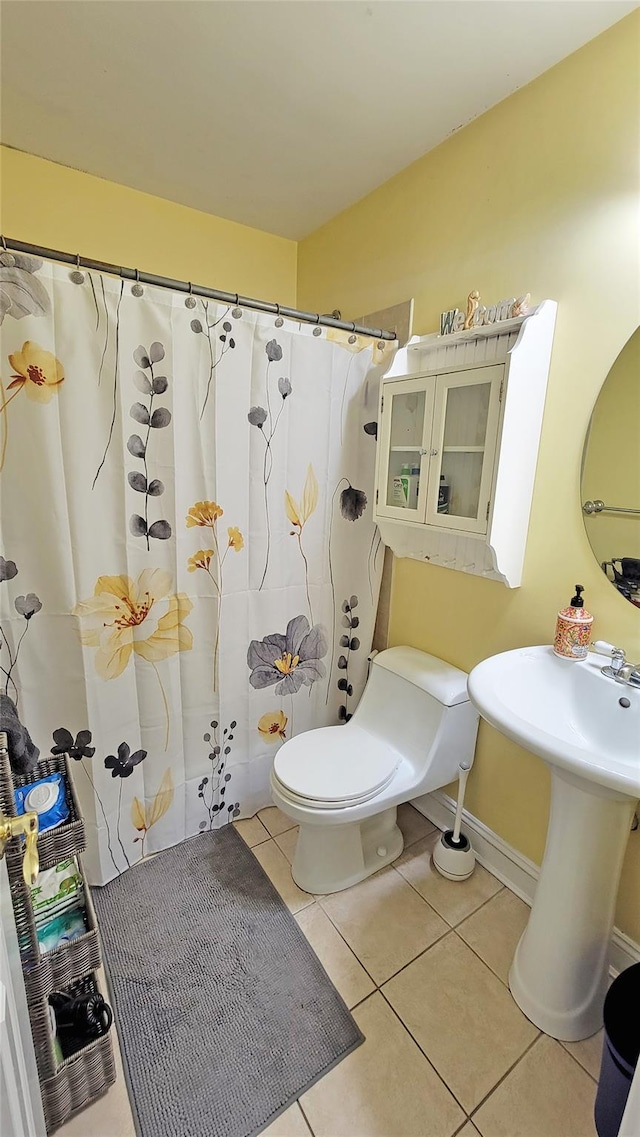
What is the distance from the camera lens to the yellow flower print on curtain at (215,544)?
1.44m

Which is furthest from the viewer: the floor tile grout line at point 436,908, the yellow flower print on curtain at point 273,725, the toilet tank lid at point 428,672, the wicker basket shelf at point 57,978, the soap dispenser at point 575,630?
the yellow flower print on curtain at point 273,725

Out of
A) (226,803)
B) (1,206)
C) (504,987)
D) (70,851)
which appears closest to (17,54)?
(1,206)

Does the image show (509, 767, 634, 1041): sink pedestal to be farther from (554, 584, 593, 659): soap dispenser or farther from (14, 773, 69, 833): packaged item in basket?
(14, 773, 69, 833): packaged item in basket

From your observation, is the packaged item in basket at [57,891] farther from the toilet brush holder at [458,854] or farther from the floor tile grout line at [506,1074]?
the toilet brush holder at [458,854]

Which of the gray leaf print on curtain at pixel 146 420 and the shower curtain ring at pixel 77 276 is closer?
the shower curtain ring at pixel 77 276

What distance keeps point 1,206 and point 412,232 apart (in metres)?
1.39

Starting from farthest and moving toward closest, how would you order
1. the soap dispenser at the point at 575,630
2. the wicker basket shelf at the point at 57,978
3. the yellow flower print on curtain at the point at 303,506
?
the yellow flower print on curtain at the point at 303,506
the soap dispenser at the point at 575,630
the wicker basket shelf at the point at 57,978

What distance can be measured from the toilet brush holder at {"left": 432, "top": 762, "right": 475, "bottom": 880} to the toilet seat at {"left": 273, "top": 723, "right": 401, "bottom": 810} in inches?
9.1

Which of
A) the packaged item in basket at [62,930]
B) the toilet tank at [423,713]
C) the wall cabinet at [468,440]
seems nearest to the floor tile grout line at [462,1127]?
the toilet tank at [423,713]

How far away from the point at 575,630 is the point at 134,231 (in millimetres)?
2074

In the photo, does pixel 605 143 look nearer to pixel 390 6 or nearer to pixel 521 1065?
pixel 390 6

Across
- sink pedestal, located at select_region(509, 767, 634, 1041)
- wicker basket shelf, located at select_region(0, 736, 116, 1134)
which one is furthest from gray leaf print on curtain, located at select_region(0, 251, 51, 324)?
sink pedestal, located at select_region(509, 767, 634, 1041)

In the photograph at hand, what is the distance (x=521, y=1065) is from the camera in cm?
107

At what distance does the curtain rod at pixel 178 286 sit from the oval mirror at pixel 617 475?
81 centimetres
